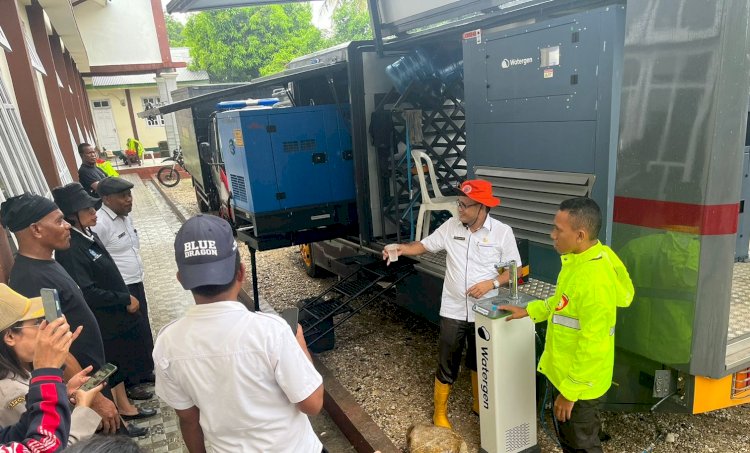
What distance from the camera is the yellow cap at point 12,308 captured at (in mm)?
1844

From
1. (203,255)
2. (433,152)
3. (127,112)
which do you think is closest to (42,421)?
(203,255)

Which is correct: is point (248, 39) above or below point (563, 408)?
above

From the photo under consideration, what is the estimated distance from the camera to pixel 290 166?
5.05 m

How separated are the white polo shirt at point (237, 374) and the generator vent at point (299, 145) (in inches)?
136

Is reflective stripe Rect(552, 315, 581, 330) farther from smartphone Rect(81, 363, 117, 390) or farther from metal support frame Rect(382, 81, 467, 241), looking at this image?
metal support frame Rect(382, 81, 467, 241)

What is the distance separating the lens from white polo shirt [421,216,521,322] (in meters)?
3.31

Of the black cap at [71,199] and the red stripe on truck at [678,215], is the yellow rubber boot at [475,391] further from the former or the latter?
the black cap at [71,199]

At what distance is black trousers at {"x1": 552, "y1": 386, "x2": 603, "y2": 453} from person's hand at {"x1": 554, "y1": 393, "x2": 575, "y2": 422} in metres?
0.05

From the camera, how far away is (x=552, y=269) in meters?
3.62

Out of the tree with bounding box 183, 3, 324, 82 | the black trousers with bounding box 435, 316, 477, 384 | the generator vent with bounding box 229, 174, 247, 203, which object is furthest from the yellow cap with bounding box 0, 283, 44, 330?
the tree with bounding box 183, 3, 324, 82

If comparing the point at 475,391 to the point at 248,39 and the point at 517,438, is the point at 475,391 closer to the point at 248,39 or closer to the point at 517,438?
the point at 517,438

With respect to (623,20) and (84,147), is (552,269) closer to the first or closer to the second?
(623,20)

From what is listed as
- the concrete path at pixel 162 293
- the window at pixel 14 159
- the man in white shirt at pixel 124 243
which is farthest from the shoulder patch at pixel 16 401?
the window at pixel 14 159

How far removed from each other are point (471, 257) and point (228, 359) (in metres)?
2.04
